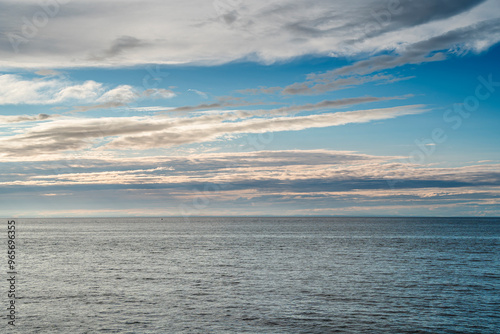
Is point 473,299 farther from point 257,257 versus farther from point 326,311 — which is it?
point 257,257

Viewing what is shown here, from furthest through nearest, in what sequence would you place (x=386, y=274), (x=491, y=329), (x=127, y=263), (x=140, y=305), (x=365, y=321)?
(x=127, y=263), (x=386, y=274), (x=140, y=305), (x=365, y=321), (x=491, y=329)

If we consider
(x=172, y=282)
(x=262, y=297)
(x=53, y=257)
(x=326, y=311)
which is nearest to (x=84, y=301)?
(x=172, y=282)

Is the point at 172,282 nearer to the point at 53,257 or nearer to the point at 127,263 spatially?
the point at 127,263

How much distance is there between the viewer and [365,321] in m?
33.5

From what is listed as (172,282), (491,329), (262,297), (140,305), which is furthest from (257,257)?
(491,329)

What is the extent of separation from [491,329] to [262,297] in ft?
64.8

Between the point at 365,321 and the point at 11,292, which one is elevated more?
the point at 11,292

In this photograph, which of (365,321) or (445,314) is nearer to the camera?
(365,321)

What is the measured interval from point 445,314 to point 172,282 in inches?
1178

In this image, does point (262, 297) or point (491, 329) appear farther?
point (262, 297)

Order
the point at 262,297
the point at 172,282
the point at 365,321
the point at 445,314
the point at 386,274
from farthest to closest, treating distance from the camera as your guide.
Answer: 1. the point at 386,274
2. the point at 172,282
3. the point at 262,297
4. the point at 445,314
5. the point at 365,321

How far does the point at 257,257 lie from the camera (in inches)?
3012

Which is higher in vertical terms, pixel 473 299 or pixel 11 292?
pixel 11 292

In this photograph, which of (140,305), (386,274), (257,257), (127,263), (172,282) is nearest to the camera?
(140,305)
